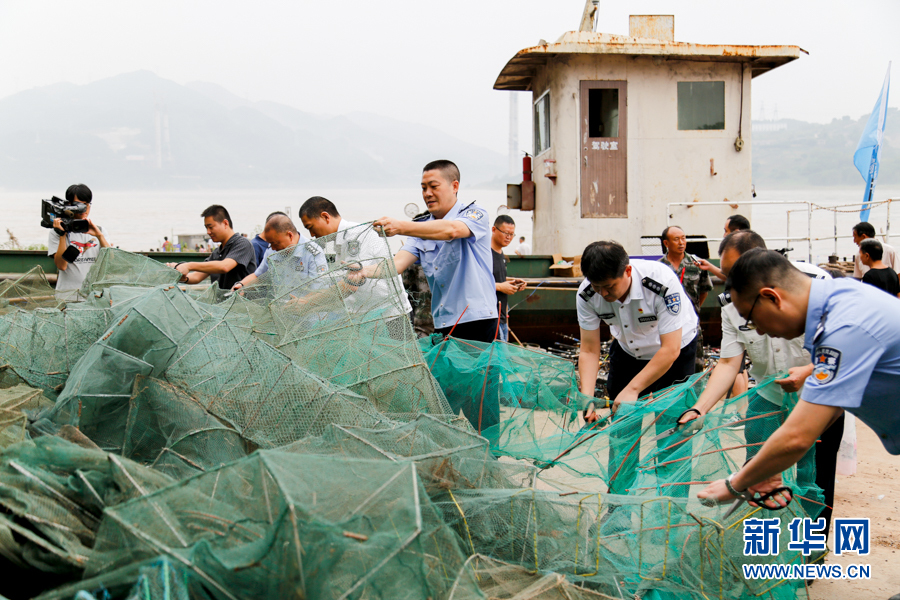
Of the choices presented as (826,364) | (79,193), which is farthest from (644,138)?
(826,364)

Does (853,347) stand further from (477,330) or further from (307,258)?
(307,258)

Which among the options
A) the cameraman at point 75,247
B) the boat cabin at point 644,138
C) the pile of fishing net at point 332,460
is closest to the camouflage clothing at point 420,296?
the pile of fishing net at point 332,460

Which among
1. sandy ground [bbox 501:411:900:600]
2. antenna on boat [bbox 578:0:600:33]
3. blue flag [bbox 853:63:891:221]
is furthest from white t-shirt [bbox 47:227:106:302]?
blue flag [bbox 853:63:891:221]

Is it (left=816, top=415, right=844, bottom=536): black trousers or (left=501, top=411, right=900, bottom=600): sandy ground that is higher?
(left=816, top=415, right=844, bottom=536): black trousers

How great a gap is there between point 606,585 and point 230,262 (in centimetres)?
388

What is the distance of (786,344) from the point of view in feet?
10.0

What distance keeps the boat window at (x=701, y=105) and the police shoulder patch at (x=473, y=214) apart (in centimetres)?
699

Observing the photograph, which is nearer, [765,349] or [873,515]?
[765,349]

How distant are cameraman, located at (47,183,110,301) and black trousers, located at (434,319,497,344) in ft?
11.0

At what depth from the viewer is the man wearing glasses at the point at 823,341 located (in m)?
1.76

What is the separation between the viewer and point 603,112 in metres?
9.88

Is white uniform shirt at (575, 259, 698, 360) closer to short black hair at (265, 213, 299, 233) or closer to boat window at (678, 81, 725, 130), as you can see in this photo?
short black hair at (265, 213, 299, 233)

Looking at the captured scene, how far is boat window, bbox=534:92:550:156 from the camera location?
33.3ft

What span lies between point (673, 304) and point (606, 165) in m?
6.65
